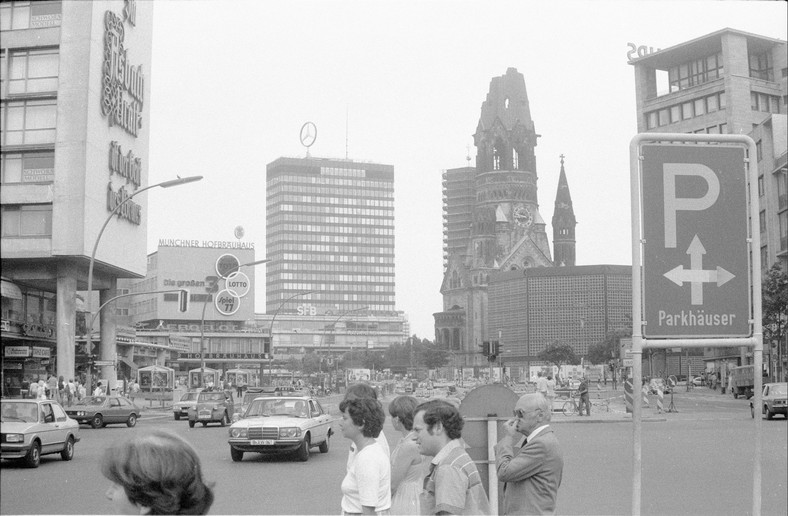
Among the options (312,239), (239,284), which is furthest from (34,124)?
(312,239)

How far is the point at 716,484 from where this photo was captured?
42.5 feet

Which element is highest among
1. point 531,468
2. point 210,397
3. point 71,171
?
point 71,171

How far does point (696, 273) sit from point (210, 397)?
94.4ft

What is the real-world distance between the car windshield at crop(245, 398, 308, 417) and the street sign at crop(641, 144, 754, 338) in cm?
1535

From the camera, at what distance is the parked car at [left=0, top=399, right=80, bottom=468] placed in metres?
15.9

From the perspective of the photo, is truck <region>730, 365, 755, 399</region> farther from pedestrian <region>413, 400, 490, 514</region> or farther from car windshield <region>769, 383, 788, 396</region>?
pedestrian <region>413, 400, 490, 514</region>

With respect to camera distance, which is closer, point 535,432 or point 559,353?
point 535,432

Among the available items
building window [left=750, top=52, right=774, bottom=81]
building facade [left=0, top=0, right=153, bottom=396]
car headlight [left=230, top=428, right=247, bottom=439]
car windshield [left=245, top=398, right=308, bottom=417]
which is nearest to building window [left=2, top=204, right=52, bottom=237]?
building facade [left=0, top=0, right=153, bottom=396]

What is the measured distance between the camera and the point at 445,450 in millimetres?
4793

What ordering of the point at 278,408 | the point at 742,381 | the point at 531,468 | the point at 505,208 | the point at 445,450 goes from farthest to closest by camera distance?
the point at 505,208
the point at 742,381
the point at 278,408
the point at 531,468
the point at 445,450

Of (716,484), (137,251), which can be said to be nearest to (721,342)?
(716,484)

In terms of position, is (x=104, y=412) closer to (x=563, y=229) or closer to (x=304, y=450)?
(x=304, y=450)

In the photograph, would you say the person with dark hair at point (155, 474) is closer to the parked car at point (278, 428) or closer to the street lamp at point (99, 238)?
the street lamp at point (99, 238)

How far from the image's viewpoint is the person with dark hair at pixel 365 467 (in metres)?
4.67
